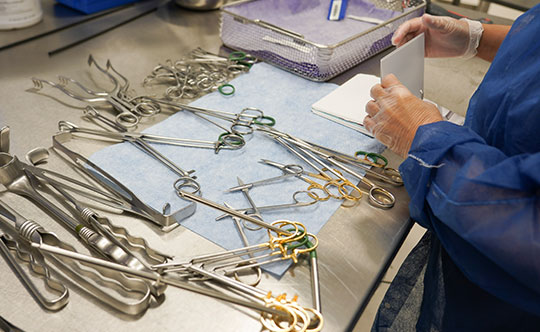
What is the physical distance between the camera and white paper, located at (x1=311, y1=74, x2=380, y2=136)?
1.10 metres

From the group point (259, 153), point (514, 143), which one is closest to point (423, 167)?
point (514, 143)

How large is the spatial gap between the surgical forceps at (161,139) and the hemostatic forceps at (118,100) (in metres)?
0.06

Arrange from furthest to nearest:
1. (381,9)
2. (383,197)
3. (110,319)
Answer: (381,9), (383,197), (110,319)

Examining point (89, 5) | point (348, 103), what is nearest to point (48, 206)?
point (348, 103)

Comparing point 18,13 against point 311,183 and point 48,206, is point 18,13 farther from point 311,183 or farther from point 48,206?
point 311,183

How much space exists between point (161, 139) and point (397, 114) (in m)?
0.52

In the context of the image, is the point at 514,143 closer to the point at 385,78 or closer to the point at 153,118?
the point at 385,78

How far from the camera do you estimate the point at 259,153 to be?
3.21ft

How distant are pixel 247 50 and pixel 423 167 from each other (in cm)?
82

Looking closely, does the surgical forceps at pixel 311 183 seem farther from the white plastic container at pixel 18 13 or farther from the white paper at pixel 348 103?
the white plastic container at pixel 18 13

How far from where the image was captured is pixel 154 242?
75cm

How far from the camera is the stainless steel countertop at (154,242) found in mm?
623

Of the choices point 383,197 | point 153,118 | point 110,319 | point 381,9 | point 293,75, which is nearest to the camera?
point 110,319

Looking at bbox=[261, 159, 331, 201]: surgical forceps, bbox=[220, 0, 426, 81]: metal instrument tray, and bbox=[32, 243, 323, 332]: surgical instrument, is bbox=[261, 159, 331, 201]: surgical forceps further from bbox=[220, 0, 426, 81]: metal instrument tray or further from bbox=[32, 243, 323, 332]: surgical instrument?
bbox=[220, 0, 426, 81]: metal instrument tray
